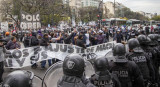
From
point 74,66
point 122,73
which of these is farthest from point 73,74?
point 122,73

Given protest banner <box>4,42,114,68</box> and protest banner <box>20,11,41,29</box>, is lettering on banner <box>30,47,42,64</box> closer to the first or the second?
protest banner <box>4,42,114,68</box>

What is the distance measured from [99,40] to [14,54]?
6483mm

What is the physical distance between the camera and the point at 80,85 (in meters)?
2.01

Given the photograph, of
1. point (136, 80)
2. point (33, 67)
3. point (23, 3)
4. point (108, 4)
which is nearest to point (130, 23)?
point (23, 3)

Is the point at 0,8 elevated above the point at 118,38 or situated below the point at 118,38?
above

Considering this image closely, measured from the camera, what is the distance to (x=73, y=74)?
213 centimetres

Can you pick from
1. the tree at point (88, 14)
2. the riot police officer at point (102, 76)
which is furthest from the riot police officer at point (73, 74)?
the tree at point (88, 14)

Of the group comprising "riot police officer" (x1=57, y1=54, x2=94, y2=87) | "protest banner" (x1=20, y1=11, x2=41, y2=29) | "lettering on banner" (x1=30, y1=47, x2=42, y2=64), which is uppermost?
"protest banner" (x1=20, y1=11, x2=41, y2=29)

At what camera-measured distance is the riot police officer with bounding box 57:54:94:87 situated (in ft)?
6.74

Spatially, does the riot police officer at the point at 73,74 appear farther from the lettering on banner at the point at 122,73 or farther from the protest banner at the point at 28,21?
the protest banner at the point at 28,21

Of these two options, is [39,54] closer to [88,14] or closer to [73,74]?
[73,74]

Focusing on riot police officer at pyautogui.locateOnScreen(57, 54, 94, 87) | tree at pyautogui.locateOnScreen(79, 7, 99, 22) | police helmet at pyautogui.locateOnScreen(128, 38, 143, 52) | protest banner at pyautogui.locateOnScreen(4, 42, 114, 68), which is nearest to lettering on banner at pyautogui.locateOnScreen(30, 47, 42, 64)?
protest banner at pyautogui.locateOnScreen(4, 42, 114, 68)

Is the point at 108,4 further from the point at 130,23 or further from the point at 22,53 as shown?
the point at 22,53

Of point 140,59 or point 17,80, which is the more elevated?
point 17,80
